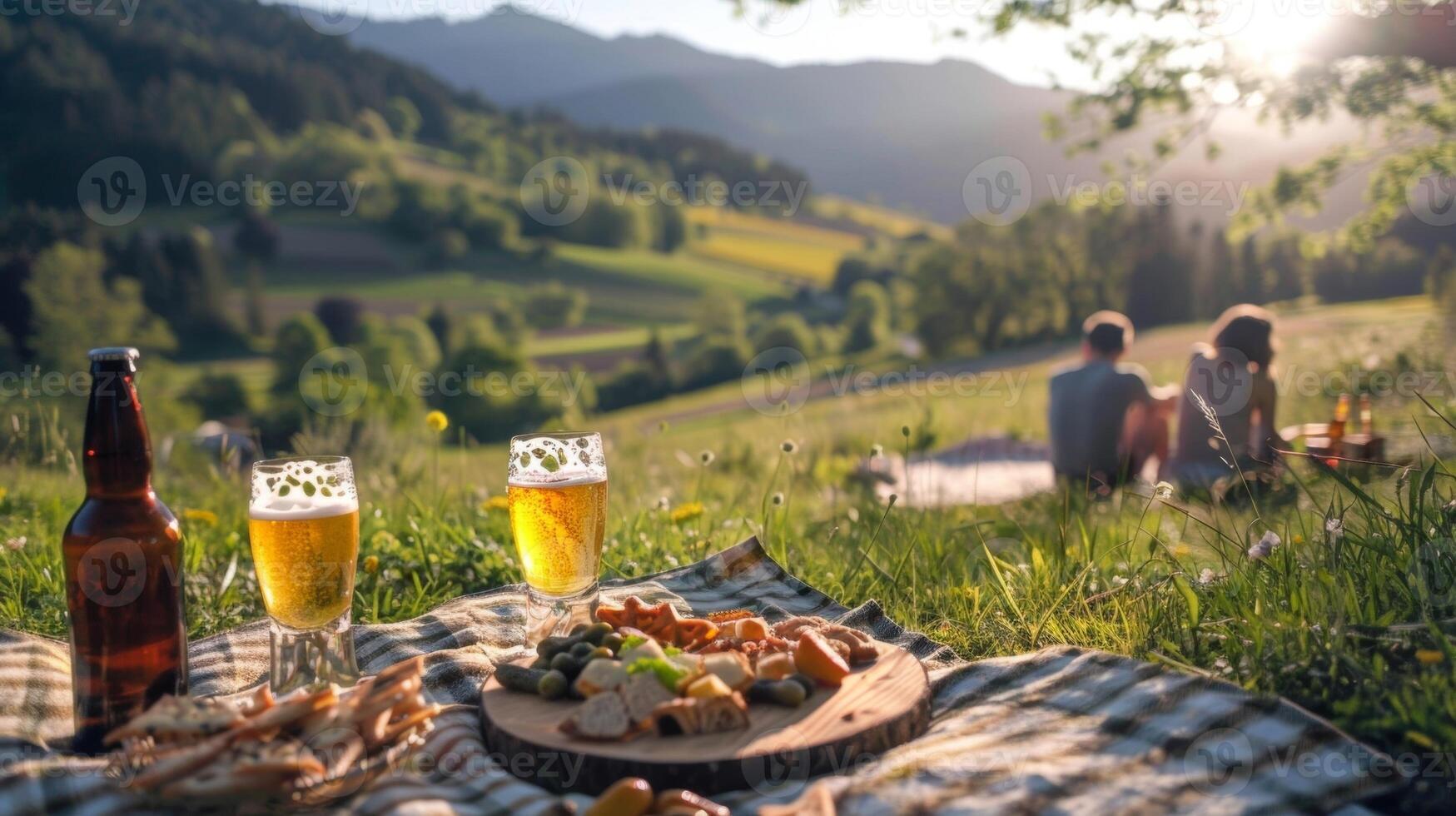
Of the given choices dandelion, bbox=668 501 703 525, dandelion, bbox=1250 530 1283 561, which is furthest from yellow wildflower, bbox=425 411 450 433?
dandelion, bbox=1250 530 1283 561

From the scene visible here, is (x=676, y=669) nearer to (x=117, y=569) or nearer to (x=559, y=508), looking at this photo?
(x=559, y=508)

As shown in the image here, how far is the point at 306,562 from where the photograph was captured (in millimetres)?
2412

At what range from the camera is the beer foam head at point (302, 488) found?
2428mm

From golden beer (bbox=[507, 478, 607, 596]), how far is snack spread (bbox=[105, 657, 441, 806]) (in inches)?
23.7

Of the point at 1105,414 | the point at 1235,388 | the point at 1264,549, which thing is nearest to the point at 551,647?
the point at 1264,549

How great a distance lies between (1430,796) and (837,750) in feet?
3.83

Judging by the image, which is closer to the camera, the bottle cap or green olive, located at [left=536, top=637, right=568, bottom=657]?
the bottle cap

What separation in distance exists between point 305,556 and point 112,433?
0.49 m

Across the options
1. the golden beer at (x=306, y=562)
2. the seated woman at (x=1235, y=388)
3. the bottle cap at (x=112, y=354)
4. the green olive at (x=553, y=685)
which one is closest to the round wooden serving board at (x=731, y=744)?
the green olive at (x=553, y=685)

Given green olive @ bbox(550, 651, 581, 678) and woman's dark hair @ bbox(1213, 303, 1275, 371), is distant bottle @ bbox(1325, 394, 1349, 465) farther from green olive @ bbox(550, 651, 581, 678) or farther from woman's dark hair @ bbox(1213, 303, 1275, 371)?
green olive @ bbox(550, 651, 581, 678)

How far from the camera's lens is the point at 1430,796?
2.03 metres

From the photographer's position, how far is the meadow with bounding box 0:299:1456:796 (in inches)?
97.5

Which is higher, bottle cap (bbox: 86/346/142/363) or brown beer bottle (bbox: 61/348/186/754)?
bottle cap (bbox: 86/346/142/363)

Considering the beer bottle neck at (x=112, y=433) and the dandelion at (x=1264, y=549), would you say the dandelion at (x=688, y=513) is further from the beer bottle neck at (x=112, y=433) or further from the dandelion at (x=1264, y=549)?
the beer bottle neck at (x=112, y=433)
